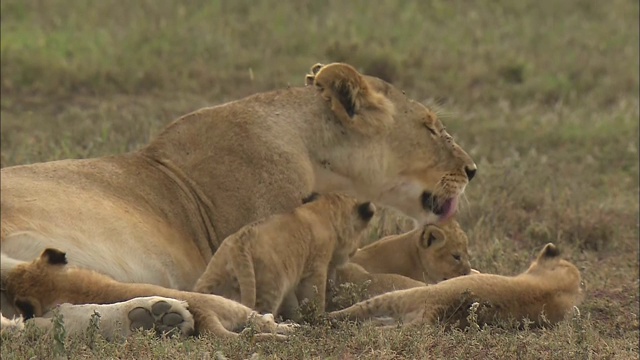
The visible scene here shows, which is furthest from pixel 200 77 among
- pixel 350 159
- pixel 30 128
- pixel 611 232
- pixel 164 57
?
pixel 350 159

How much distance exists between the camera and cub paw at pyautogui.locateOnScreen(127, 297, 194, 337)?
4828 millimetres

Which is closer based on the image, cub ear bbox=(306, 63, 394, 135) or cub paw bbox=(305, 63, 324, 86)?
cub ear bbox=(306, 63, 394, 135)

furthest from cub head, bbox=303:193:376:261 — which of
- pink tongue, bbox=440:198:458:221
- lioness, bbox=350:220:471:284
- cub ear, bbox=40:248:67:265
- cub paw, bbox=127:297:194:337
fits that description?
cub ear, bbox=40:248:67:265

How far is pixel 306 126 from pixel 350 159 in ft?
0.79

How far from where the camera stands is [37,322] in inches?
191

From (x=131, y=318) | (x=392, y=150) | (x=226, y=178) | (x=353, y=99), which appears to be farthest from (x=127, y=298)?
(x=392, y=150)

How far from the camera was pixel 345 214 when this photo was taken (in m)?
5.78

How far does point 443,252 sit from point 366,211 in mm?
425

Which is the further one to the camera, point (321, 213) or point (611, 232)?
point (611, 232)

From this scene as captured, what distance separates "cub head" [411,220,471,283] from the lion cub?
1.72ft

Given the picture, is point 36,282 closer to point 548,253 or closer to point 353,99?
point 353,99

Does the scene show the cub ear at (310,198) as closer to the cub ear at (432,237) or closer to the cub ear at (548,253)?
the cub ear at (432,237)

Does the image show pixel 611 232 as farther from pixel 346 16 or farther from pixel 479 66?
pixel 346 16

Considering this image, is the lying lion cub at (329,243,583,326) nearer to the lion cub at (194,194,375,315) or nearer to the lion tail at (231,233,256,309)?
the lion cub at (194,194,375,315)
